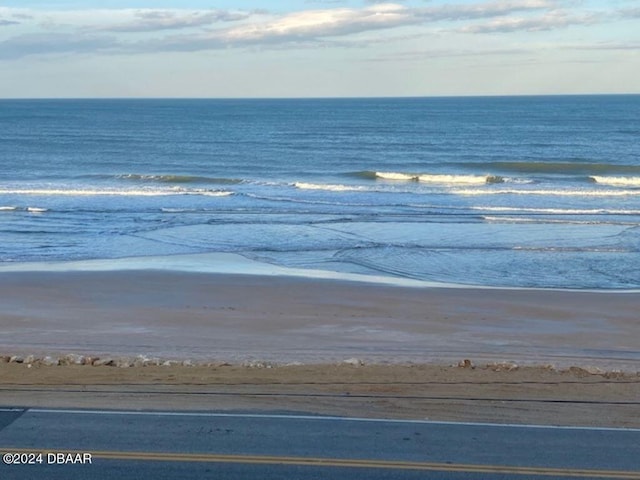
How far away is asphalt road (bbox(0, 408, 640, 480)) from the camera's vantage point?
7805 mm

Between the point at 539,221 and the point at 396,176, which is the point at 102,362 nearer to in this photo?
the point at 539,221

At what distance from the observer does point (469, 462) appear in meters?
8.14

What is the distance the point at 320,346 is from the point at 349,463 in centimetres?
823

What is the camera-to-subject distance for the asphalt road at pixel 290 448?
25.6 ft

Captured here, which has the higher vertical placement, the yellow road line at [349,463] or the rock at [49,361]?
the yellow road line at [349,463]

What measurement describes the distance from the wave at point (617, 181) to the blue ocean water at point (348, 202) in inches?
6.3

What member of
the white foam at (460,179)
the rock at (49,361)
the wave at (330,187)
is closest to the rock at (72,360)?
the rock at (49,361)

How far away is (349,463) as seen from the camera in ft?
26.4

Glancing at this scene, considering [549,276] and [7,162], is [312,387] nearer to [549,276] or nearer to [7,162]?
[549,276]

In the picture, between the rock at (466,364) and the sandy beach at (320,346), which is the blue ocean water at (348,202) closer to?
the sandy beach at (320,346)

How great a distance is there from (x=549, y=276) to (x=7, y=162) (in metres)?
42.6

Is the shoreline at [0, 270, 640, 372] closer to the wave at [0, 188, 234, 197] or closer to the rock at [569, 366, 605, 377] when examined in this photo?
the rock at [569, 366, 605, 377]

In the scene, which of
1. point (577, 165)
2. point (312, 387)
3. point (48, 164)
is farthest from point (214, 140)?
point (312, 387)

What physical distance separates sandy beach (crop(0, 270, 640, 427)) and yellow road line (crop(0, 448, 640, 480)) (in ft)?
5.99
